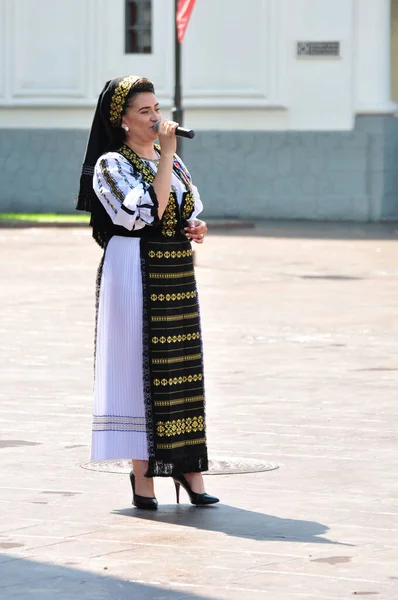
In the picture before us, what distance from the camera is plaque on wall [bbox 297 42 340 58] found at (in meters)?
30.8

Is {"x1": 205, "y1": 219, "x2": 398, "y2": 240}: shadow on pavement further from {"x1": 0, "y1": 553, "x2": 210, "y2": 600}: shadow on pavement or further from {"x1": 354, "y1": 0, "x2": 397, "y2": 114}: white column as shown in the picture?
{"x1": 0, "y1": 553, "x2": 210, "y2": 600}: shadow on pavement

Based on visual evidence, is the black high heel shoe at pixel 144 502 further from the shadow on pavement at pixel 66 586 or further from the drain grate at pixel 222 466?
the shadow on pavement at pixel 66 586

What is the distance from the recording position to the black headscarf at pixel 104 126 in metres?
7.52

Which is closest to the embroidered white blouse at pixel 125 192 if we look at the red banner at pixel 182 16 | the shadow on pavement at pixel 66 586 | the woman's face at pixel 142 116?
the woman's face at pixel 142 116

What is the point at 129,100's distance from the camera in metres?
7.50

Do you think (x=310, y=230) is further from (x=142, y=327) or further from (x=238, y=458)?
(x=142, y=327)

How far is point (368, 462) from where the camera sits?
Result: 333 inches

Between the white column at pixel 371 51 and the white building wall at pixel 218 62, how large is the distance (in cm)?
2

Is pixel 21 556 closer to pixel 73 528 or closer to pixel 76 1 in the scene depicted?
pixel 73 528

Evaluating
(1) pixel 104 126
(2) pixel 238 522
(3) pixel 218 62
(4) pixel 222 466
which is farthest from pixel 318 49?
(2) pixel 238 522

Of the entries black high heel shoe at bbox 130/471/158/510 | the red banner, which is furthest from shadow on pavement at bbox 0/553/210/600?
the red banner

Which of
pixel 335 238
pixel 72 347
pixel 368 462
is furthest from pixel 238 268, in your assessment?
pixel 368 462

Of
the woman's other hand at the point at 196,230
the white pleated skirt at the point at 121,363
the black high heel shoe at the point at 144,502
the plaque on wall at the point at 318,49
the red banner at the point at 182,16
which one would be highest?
the red banner at the point at 182,16

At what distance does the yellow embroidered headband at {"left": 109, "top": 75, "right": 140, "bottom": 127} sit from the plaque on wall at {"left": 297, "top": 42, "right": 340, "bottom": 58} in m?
23.6
